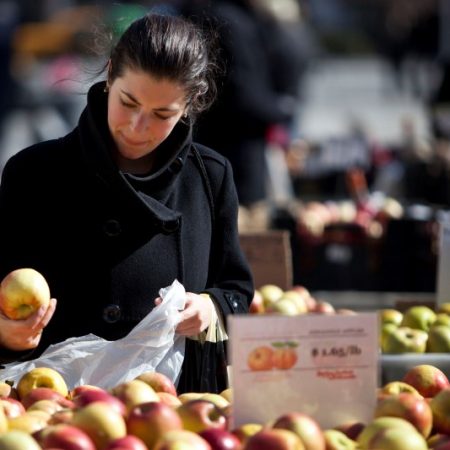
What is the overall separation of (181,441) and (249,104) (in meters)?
4.18

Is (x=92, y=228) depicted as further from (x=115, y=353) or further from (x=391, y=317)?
(x=391, y=317)

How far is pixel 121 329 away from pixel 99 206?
0.29m

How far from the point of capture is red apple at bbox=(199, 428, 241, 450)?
2.08 meters

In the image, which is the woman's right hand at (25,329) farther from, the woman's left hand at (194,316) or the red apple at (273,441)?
the red apple at (273,441)

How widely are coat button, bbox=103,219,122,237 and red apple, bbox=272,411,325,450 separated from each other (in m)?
0.79

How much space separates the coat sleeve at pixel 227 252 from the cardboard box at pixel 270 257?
4.20ft

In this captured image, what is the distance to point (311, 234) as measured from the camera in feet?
20.9

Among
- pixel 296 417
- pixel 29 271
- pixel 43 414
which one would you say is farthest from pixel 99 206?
pixel 296 417

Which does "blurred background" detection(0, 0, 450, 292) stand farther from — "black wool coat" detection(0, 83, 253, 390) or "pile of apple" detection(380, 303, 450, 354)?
"pile of apple" detection(380, 303, 450, 354)

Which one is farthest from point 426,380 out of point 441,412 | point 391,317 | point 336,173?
point 336,173

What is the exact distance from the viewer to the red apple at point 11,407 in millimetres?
2299

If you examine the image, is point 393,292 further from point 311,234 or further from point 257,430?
point 257,430

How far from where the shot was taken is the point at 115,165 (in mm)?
2738

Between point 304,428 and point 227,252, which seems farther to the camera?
point 227,252
